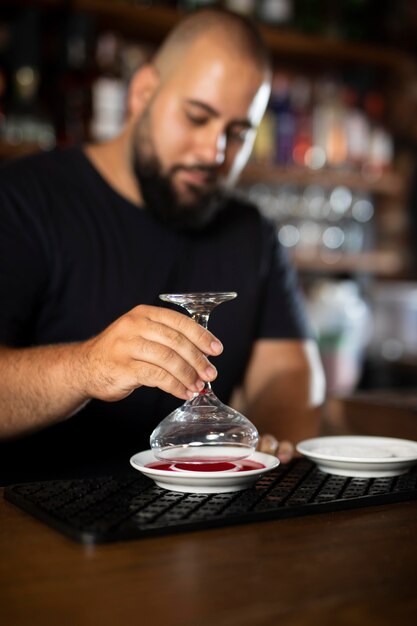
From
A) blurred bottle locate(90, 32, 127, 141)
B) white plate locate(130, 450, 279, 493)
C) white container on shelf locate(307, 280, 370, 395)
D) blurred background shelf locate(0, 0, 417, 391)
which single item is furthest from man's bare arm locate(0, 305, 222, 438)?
white container on shelf locate(307, 280, 370, 395)

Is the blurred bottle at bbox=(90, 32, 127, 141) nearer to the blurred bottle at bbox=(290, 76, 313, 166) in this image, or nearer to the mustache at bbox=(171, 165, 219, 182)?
the blurred bottle at bbox=(290, 76, 313, 166)

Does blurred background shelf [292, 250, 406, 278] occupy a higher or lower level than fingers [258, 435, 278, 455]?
higher

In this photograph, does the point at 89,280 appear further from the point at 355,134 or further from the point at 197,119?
the point at 355,134

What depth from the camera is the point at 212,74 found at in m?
1.97

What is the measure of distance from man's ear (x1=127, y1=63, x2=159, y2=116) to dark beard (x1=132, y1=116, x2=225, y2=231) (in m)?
0.10

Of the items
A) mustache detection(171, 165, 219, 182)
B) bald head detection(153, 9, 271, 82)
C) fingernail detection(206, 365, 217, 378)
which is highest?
bald head detection(153, 9, 271, 82)

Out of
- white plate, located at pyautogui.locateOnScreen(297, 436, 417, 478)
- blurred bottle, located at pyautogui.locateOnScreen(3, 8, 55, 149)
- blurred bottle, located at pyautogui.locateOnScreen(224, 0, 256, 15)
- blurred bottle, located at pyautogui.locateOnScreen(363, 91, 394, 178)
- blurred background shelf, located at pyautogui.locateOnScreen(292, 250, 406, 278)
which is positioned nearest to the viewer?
white plate, located at pyautogui.locateOnScreen(297, 436, 417, 478)

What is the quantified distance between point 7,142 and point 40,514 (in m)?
2.16

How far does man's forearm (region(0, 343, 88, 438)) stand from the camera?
4.45ft

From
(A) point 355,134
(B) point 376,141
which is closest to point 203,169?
(A) point 355,134

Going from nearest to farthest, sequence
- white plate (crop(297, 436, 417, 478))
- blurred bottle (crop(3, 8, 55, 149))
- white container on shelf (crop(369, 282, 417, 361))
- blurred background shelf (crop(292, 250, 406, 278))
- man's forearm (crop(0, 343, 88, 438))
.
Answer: white plate (crop(297, 436, 417, 478)), man's forearm (crop(0, 343, 88, 438)), blurred bottle (crop(3, 8, 55, 149)), blurred background shelf (crop(292, 250, 406, 278)), white container on shelf (crop(369, 282, 417, 361))

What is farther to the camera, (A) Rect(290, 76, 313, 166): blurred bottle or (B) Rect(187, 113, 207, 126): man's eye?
(A) Rect(290, 76, 313, 166): blurred bottle

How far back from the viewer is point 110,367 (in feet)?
3.93

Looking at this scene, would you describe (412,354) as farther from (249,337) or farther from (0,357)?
(0,357)
